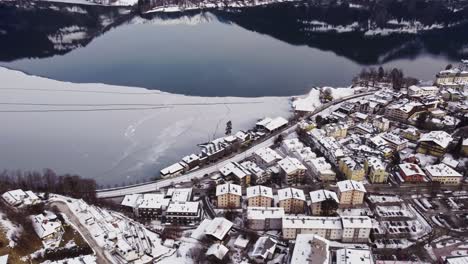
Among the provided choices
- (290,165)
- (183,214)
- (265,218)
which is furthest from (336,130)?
(183,214)

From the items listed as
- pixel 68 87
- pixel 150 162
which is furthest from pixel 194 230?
pixel 68 87

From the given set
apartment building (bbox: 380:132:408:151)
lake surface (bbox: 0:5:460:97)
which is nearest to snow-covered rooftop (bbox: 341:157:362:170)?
apartment building (bbox: 380:132:408:151)

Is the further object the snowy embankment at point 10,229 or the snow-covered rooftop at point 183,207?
the snow-covered rooftop at point 183,207

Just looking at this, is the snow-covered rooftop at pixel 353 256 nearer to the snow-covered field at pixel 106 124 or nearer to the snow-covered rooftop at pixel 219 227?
the snow-covered rooftop at pixel 219 227

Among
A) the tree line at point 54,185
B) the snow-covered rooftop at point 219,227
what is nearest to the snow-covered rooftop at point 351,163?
the snow-covered rooftop at point 219,227

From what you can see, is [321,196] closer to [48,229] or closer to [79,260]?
[79,260]

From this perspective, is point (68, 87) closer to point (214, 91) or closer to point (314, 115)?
point (214, 91)
